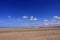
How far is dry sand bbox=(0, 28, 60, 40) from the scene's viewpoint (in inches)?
94.7

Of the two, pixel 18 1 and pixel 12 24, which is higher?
pixel 18 1

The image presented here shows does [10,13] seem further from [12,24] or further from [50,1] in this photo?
[50,1]

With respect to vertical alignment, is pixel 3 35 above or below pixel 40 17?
below

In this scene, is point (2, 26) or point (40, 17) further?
point (40, 17)

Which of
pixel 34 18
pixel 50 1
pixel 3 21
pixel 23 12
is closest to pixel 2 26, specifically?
pixel 3 21

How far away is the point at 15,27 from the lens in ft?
7.55

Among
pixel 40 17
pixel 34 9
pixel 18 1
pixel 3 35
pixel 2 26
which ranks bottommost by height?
pixel 3 35

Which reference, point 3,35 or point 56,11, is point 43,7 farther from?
point 3,35

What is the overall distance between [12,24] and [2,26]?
0.18m

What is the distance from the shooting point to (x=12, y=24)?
7.61ft

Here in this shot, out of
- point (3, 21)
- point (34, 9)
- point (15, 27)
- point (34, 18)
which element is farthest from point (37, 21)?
point (3, 21)

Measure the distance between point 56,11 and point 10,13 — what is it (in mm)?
920

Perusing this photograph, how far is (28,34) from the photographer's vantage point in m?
2.45

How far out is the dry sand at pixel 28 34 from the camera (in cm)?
241
